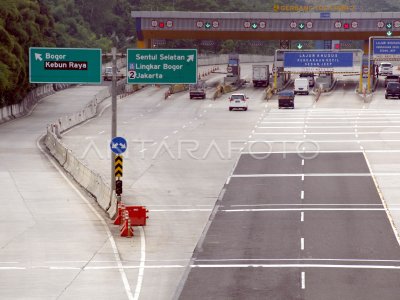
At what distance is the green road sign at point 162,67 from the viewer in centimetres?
4697

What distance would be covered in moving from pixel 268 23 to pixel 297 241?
92220 mm

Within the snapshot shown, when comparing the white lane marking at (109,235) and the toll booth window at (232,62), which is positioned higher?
the toll booth window at (232,62)

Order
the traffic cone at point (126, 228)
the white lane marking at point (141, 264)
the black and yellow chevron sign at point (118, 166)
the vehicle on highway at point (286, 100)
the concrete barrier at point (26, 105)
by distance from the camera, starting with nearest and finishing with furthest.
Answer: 1. the white lane marking at point (141, 264)
2. the traffic cone at point (126, 228)
3. the black and yellow chevron sign at point (118, 166)
4. the concrete barrier at point (26, 105)
5. the vehicle on highway at point (286, 100)

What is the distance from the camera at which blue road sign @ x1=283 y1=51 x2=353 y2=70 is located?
381 ft

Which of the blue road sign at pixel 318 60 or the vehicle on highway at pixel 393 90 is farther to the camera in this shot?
the blue road sign at pixel 318 60

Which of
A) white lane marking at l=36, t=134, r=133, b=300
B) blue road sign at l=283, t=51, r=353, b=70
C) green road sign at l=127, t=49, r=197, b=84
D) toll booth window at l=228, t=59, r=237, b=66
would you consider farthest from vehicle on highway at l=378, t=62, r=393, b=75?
green road sign at l=127, t=49, r=197, b=84

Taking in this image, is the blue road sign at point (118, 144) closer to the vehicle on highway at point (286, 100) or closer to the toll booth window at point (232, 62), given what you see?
the vehicle on highway at point (286, 100)

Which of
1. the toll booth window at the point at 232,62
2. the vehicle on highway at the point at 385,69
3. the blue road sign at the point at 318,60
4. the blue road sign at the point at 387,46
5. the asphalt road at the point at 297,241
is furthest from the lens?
the vehicle on highway at the point at 385,69

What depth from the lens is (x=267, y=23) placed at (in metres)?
128

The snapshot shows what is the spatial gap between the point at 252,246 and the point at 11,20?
63.4 metres

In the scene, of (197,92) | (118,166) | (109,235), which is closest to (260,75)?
(197,92)

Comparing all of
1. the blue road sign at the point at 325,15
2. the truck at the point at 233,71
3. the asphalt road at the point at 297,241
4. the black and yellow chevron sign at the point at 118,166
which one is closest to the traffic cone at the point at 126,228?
the asphalt road at the point at 297,241

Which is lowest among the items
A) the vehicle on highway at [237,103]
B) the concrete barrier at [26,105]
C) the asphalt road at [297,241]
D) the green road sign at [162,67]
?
the concrete barrier at [26,105]

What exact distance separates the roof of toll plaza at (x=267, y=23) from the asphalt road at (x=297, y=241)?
7006 centimetres
